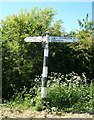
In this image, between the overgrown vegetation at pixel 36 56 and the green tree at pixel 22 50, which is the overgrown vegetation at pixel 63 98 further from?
the green tree at pixel 22 50

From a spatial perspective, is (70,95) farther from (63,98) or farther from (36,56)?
(36,56)

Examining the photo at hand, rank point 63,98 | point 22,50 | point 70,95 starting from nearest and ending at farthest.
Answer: point 63,98 < point 70,95 < point 22,50

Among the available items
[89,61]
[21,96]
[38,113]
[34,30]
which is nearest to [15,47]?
[34,30]

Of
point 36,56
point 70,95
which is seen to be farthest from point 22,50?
point 70,95

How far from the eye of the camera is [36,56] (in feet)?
33.1

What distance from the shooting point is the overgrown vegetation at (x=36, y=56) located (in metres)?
9.83

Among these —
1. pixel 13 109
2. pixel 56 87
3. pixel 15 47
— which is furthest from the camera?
pixel 15 47

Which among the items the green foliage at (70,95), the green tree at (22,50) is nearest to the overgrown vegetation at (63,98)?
the green foliage at (70,95)

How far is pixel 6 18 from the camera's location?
1039cm

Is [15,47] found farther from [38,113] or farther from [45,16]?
[38,113]

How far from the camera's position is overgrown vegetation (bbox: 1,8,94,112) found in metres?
9.83

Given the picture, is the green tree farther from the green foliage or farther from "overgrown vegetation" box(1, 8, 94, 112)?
the green foliage

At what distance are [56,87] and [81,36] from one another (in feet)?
6.70

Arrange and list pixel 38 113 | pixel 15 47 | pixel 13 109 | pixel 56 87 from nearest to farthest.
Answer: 1. pixel 38 113
2. pixel 13 109
3. pixel 56 87
4. pixel 15 47
